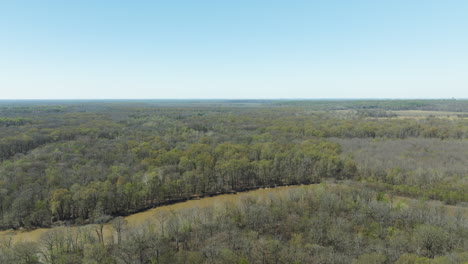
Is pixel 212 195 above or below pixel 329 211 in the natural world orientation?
below

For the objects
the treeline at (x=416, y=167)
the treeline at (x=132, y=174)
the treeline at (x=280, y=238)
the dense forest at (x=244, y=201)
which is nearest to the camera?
the treeline at (x=280, y=238)

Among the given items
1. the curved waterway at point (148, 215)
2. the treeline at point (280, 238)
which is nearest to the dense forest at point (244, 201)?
the treeline at point (280, 238)

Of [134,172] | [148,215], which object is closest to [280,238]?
[148,215]

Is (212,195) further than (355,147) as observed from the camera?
No

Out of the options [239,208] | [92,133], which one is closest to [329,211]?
[239,208]

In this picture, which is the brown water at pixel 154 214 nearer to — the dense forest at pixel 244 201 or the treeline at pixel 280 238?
the dense forest at pixel 244 201

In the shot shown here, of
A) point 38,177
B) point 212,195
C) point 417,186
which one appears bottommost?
point 212,195

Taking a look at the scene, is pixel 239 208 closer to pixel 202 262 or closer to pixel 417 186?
pixel 202 262

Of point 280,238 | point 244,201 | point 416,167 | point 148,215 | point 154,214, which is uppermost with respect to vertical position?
point 416,167

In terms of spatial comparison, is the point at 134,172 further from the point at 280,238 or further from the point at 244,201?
the point at 280,238
